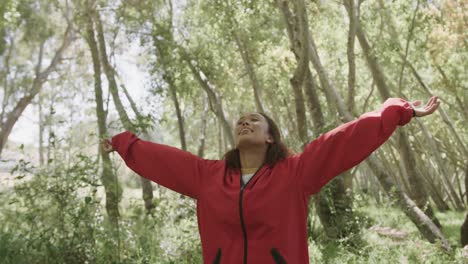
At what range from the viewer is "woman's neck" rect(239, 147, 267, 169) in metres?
3.24

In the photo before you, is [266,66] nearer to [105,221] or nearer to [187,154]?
[105,221]

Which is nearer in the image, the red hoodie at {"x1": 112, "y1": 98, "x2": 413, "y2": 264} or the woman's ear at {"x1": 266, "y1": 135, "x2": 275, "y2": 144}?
the red hoodie at {"x1": 112, "y1": 98, "x2": 413, "y2": 264}

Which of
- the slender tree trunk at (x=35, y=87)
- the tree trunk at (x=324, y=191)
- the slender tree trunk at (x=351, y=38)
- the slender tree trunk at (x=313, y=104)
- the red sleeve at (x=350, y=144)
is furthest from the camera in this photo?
the slender tree trunk at (x=35, y=87)

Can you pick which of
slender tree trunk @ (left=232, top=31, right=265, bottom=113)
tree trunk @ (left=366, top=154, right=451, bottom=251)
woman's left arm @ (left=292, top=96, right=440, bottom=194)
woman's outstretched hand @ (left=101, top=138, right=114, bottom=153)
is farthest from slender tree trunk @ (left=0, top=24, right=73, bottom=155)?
woman's left arm @ (left=292, top=96, right=440, bottom=194)

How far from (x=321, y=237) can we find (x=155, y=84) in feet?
35.8

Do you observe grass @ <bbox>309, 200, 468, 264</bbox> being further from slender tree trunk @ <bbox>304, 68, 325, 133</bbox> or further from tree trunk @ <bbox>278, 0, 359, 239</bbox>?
slender tree trunk @ <bbox>304, 68, 325, 133</bbox>

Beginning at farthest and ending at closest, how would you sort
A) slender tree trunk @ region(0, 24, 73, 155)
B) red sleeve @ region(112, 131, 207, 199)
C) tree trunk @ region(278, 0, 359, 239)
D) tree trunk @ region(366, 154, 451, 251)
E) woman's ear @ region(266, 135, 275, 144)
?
slender tree trunk @ region(0, 24, 73, 155) → tree trunk @ region(278, 0, 359, 239) → tree trunk @ region(366, 154, 451, 251) → woman's ear @ region(266, 135, 275, 144) → red sleeve @ region(112, 131, 207, 199)

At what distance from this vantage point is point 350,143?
2.82 meters

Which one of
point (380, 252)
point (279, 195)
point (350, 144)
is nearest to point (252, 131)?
point (279, 195)

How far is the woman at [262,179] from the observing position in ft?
9.29

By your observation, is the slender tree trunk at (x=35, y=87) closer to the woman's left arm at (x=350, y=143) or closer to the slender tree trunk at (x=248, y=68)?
the slender tree trunk at (x=248, y=68)

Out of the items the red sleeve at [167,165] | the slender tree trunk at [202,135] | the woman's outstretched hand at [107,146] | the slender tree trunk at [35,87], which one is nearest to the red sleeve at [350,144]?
the red sleeve at [167,165]

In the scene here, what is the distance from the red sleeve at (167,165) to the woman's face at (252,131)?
0.31m

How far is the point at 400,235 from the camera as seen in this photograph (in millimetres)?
6836
